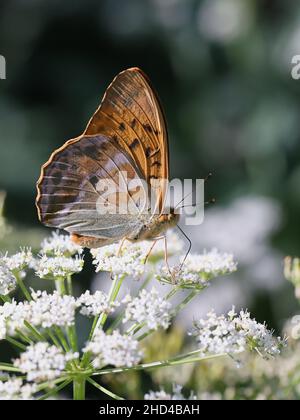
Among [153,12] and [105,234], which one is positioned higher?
[153,12]

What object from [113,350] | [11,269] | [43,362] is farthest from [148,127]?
[43,362]

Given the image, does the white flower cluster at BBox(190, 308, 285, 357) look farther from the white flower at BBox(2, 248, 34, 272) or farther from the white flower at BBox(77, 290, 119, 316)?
the white flower at BBox(2, 248, 34, 272)

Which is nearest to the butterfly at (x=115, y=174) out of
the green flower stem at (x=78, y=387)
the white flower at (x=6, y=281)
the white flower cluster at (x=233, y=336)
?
the white flower at (x=6, y=281)

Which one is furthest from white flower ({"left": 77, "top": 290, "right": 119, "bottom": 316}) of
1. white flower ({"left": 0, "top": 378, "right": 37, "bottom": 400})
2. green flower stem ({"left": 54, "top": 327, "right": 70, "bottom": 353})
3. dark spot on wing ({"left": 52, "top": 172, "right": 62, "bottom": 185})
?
dark spot on wing ({"left": 52, "top": 172, "right": 62, "bottom": 185})

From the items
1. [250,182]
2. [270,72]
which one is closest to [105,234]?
[250,182]

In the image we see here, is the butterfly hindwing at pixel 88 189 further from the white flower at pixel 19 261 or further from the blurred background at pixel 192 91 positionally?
the blurred background at pixel 192 91

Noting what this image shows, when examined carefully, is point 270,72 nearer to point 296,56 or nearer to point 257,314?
point 296,56
